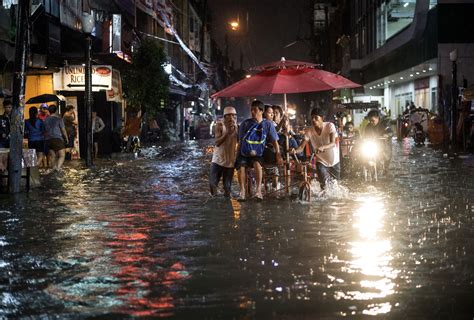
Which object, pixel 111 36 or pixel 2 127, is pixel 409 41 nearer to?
pixel 111 36

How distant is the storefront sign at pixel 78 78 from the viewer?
918 inches

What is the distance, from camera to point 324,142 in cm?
1247

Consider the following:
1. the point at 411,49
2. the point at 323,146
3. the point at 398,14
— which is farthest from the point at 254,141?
the point at 398,14

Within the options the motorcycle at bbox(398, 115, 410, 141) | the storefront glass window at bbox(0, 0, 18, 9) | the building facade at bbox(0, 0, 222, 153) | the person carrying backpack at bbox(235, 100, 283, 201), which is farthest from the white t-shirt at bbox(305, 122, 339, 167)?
the motorcycle at bbox(398, 115, 410, 141)

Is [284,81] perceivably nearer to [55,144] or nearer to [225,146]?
[225,146]

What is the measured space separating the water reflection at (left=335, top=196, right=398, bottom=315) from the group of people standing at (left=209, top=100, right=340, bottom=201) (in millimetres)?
1957

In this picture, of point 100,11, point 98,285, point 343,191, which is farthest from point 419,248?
point 100,11

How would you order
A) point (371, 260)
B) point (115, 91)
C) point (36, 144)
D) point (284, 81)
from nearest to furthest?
1. point (371, 260)
2. point (284, 81)
3. point (36, 144)
4. point (115, 91)

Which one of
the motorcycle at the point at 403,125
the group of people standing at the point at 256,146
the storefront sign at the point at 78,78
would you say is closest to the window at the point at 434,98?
the motorcycle at the point at 403,125

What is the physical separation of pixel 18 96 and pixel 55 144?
200 inches

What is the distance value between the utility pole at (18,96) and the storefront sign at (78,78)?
360 inches

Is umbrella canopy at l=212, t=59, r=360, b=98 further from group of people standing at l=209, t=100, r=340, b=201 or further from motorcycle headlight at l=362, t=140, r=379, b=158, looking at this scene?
motorcycle headlight at l=362, t=140, r=379, b=158

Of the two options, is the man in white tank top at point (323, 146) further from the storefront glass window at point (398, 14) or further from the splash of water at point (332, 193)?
the storefront glass window at point (398, 14)

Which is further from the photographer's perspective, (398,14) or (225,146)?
(398,14)
